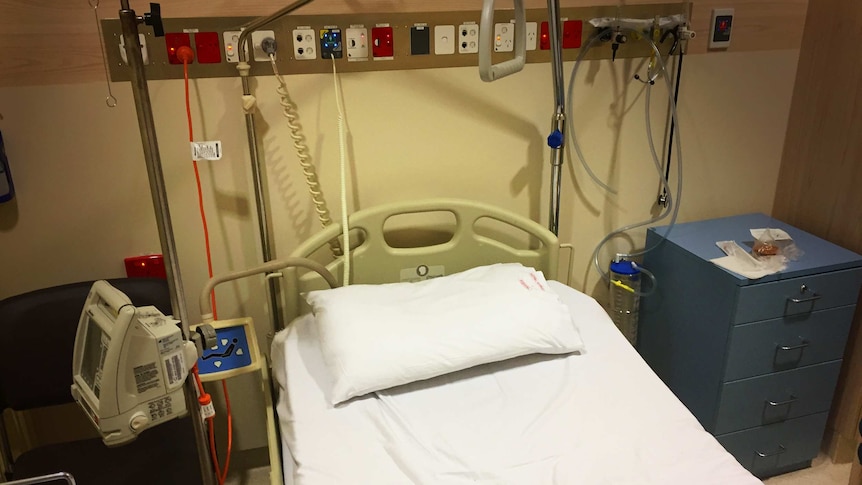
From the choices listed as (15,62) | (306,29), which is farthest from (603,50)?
(15,62)

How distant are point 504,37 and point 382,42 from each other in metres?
0.36

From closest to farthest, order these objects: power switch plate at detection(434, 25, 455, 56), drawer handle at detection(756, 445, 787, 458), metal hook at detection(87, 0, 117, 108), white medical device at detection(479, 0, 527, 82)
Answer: white medical device at detection(479, 0, 527, 82) → metal hook at detection(87, 0, 117, 108) → power switch plate at detection(434, 25, 455, 56) → drawer handle at detection(756, 445, 787, 458)

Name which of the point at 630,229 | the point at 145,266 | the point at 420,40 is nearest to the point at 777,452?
the point at 630,229

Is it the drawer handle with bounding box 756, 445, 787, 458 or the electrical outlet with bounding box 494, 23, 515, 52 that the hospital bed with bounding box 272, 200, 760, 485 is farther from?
the drawer handle with bounding box 756, 445, 787, 458

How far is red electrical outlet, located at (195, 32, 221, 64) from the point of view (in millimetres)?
1669

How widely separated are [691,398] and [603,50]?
1134 mm

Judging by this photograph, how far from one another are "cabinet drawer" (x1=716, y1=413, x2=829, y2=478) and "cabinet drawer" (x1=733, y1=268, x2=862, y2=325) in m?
0.40

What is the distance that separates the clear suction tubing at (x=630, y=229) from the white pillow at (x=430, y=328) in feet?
1.77

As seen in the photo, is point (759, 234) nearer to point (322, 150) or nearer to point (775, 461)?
point (775, 461)

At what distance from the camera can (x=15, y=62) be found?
62.7 inches

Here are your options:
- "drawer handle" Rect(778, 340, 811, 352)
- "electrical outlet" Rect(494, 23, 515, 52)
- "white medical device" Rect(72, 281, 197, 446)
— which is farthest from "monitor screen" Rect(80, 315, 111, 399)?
"drawer handle" Rect(778, 340, 811, 352)

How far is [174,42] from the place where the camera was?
1.66 metres

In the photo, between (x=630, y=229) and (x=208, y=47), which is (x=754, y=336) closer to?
(x=630, y=229)

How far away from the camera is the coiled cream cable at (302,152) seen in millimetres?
1762
